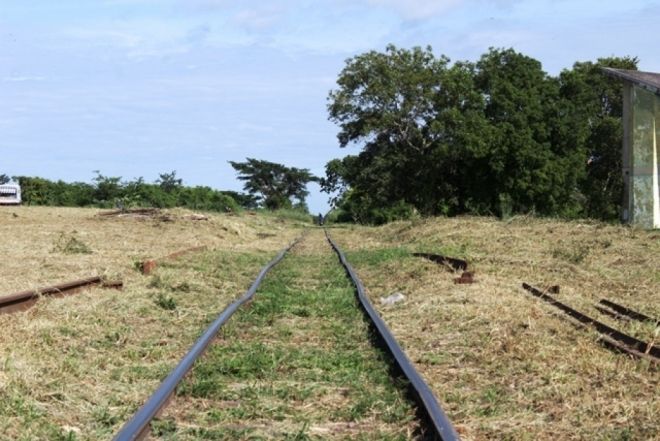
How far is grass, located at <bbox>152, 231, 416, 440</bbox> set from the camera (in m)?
4.82

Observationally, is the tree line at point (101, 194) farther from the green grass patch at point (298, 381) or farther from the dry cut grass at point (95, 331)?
the green grass patch at point (298, 381)

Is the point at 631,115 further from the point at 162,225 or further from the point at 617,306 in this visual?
the point at 617,306

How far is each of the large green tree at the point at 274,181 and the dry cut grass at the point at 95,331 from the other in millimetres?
52404

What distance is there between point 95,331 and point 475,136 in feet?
103

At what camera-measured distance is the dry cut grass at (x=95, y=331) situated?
5047 millimetres

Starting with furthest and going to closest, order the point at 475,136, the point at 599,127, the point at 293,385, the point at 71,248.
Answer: the point at 599,127 → the point at 475,136 → the point at 71,248 → the point at 293,385

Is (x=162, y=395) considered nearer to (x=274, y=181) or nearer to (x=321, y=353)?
(x=321, y=353)

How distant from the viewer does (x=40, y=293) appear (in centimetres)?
859

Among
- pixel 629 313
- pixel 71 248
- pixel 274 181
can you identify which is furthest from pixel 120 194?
pixel 629 313

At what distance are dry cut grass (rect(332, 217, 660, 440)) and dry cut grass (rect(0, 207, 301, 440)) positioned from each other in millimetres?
2214

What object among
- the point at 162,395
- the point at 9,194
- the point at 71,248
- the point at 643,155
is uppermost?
the point at 9,194

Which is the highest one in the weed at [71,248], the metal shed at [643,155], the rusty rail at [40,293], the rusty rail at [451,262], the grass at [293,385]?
the metal shed at [643,155]

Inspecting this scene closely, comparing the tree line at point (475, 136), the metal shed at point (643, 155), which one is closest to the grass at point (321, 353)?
the metal shed at point (643, 155)

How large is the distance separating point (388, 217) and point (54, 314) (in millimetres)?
35917
